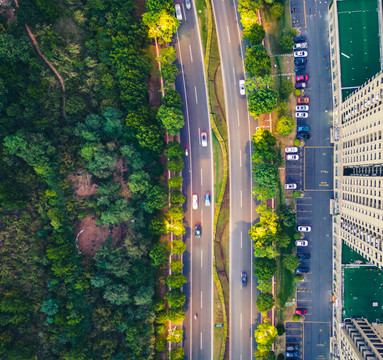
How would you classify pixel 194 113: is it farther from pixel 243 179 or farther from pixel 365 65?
pixel 365 65

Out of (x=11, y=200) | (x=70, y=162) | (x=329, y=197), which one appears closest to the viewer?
(x=11, y=200)

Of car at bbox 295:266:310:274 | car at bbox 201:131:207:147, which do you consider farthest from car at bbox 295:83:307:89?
car at bbox 295:266:310:274

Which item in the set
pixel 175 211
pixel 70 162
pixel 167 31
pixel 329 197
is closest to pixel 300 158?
pixel 329 197

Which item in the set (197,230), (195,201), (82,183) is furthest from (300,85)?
(82,183)

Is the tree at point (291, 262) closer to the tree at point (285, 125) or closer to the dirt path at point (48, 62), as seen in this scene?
the tree at point (285, 125)

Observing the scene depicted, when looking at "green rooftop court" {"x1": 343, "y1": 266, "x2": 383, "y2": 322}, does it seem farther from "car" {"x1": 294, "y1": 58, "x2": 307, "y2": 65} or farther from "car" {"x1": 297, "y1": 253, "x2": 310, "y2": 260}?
"car" {"x1": 294, "y1": 58, "x2": 307, "y2": 65}

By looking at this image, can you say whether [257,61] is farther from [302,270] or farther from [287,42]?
[302,270]

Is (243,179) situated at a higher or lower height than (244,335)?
higher

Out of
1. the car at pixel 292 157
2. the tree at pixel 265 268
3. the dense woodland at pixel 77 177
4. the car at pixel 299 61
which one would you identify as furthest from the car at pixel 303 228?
the car at pixel 299 61

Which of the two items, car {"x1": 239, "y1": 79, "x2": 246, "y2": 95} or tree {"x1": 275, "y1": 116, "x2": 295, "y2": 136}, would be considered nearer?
tree {"x1": 275, "y1": 116, "x2": 295, "y2": 136}
